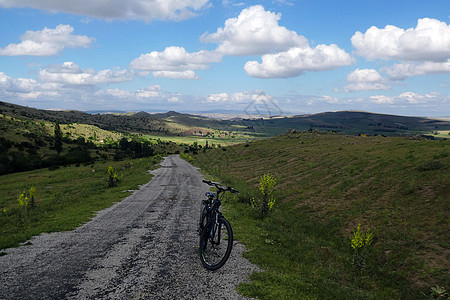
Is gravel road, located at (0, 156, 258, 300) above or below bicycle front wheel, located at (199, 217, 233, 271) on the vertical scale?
below

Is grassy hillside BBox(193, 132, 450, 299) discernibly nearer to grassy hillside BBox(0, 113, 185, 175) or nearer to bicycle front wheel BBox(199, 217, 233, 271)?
bicycle front wheel BBox(199, 217, 233, 271)

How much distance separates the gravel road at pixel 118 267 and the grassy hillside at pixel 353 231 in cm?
142

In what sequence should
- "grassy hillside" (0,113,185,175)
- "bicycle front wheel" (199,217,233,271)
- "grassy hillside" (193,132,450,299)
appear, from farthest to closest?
"grassy hillside" (0,113,185,175) → "grassy hillside" (193,132,450,299) → "bicycle front wheel" (199,217,233,271)

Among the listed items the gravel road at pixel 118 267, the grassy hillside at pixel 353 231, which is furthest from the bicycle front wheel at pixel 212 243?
the grassy hillside at pixel 353 231

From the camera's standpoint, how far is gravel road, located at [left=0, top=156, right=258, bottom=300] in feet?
21.7

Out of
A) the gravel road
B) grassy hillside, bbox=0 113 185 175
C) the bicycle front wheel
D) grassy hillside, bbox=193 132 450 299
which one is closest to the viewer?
the gravel road

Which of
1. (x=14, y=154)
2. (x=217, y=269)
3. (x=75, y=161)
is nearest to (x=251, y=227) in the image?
(x=217, y=269)

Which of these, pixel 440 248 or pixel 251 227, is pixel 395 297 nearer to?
pixel 440 248

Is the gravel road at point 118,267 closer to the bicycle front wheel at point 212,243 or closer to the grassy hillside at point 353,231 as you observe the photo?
the bicycle front wheel at point 212,243

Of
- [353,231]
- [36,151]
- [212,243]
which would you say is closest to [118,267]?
[212,243]

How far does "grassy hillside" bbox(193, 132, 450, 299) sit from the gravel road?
142 cm

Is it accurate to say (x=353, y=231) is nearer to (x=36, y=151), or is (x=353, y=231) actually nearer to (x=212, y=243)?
(x=212, y=243)

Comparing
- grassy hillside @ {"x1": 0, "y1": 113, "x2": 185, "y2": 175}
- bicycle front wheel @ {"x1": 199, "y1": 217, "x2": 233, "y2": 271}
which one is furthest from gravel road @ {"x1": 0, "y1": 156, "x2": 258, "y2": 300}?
grassy hillside @ {"x1": 0, "y1": 113, "x2": 185, "y2": 175}

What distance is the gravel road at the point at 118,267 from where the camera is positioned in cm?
662
